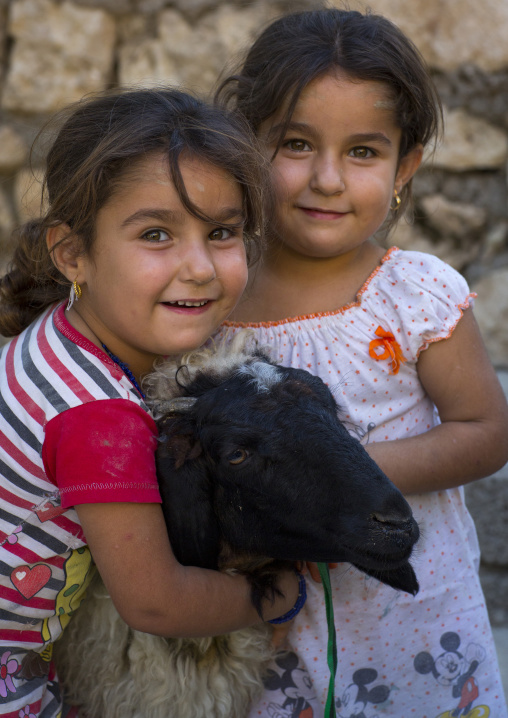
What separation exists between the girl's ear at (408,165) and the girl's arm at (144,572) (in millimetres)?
1161

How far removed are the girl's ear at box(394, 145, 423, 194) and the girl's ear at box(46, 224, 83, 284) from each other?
3.07 feet

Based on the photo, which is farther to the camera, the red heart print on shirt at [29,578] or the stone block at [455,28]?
the stone block at [455,28]

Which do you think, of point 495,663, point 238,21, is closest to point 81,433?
point 495,663

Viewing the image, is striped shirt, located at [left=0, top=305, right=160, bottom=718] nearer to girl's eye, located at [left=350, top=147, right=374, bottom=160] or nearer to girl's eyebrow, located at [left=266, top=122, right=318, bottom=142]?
girl's eyebrow, located at [left=266, top=122, right=318, bottom=142]

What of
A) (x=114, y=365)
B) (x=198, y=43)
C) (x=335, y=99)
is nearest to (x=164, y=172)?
(x=114, y=365)

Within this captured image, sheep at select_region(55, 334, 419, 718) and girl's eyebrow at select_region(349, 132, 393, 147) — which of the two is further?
girl's eyebrow at select_region(349, 132, 393, 147)

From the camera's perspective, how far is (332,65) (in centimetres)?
183

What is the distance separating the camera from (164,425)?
1.57 meters

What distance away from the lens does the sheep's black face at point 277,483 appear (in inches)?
53.3

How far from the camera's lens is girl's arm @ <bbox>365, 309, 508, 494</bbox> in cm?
180

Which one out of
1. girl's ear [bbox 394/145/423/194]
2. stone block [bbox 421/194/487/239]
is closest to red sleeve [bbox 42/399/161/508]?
girl's ear [bbox 394/145/423/194]

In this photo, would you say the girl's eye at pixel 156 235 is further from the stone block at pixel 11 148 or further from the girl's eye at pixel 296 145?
the stone block at pixel 11 148

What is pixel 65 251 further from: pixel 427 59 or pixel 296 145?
pixel 427 59

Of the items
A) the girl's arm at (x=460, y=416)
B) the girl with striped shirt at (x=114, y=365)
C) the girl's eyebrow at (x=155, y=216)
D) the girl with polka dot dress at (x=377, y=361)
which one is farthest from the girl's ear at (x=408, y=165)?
the girl's eyebrow at (x=155, y=216)
